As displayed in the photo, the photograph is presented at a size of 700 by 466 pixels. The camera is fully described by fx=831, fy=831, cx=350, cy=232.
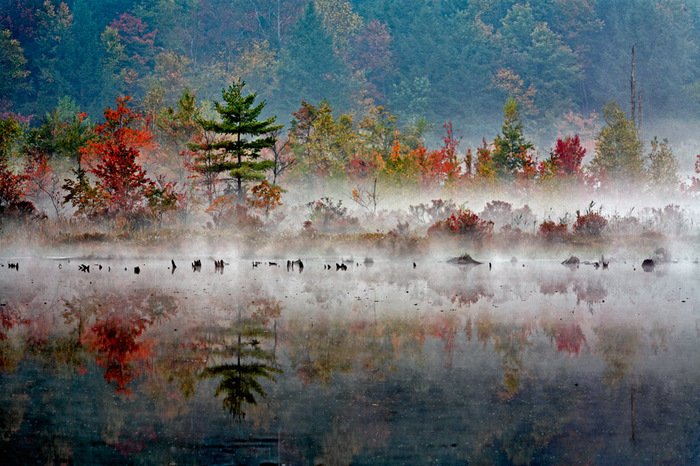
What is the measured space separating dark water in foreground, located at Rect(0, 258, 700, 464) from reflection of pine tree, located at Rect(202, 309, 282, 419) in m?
0.04

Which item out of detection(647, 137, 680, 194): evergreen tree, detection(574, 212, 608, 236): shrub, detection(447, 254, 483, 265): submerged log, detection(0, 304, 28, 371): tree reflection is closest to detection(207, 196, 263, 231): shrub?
detection(447, 254, 483, 265): submerged log

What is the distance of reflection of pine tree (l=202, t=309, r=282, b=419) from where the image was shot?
28.7ft

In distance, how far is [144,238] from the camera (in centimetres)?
3325

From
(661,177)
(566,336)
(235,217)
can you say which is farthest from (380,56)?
(566,336)

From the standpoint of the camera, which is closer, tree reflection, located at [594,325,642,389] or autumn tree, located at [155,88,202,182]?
tree reflection, located at [594,325,642,389]

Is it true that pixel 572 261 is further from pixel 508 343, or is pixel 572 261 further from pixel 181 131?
pixel 181 131

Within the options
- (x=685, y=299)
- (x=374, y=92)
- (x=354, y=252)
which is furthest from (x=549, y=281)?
(x=374, y=92)

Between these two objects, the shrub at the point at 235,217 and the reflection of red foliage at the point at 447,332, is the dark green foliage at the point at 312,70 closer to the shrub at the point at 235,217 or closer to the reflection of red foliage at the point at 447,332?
the shrub at the point at 235,217

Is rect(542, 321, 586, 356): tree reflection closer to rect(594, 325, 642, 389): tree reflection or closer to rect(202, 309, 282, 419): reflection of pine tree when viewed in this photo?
rect(594, 325, 642, 389): tree reflection

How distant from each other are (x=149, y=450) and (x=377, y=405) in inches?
95.3

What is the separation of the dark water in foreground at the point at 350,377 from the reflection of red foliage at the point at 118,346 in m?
0.05

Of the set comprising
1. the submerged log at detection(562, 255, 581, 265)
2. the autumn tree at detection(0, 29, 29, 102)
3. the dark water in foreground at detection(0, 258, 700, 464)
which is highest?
the autumn tree at detection(0, 29, 29, 102)

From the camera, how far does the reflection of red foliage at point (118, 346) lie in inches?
393

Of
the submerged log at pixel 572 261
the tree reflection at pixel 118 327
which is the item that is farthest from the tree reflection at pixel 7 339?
the submerged log at pixel 572 261
